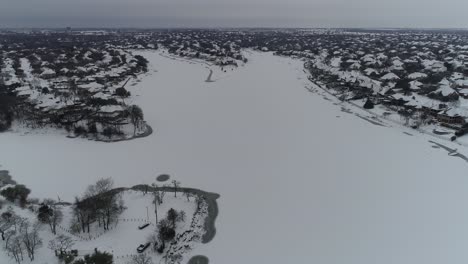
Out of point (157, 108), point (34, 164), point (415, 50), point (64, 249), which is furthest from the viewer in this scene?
point (415, 50)

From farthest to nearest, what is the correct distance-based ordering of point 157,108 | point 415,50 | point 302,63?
point 415,50 < point 302,63 < point 157,108

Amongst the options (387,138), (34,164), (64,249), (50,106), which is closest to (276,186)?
(64,249)

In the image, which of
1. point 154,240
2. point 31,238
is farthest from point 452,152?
point 31,238

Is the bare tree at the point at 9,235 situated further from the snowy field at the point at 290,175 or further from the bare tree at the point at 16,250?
the snowy field at the point at 290,175

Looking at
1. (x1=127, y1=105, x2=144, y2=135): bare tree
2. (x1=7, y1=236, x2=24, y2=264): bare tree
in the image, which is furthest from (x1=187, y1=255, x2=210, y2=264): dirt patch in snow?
(x1=127, y1=105, x2=144, y2=135): bare tree

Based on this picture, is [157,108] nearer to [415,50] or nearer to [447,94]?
[447,94]

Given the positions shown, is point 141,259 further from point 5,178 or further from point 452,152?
point 452,152
